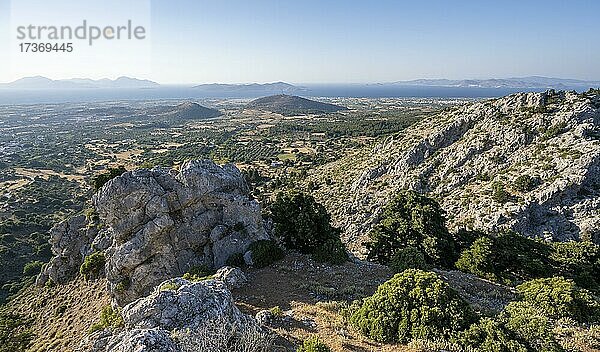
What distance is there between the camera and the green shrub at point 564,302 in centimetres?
1611

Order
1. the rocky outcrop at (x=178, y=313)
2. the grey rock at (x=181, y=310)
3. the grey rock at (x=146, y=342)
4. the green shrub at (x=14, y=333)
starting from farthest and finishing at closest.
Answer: the green shrub at (x=14, y=333)
the grey rock at (x=181, y=310)
the rocky outcrop at (x=178, y=313)
the grey rock at (x=146, y=342)

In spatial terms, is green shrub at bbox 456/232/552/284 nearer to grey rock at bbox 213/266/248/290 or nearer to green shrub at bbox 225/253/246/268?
green shrub at bbox 225/253/246/268

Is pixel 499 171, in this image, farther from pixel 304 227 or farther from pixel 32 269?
pixel 32 269

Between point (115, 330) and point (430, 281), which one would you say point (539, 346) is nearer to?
point (430, 281)

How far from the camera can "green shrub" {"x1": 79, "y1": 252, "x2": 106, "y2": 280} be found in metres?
28.4

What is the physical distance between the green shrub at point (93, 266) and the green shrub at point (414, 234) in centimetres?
2109

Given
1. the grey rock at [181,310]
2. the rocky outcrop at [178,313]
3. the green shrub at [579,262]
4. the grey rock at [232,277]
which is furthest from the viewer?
the green shrub at [579,262]

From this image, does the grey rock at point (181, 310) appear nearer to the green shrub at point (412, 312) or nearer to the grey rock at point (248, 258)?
the green shrub at point (412, 312)

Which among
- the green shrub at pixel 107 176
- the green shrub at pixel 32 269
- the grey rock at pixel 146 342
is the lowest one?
the green shrub at pixel 32 269

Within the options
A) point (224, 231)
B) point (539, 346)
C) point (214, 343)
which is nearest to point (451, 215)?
point (224, 231)

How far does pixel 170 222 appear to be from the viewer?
24.5 m

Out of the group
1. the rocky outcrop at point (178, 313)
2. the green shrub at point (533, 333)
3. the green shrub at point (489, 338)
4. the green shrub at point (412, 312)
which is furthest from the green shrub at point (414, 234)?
the rocky outcrop at point (178, 313)

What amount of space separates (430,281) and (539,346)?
4125 mm

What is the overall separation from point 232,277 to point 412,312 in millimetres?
10085
